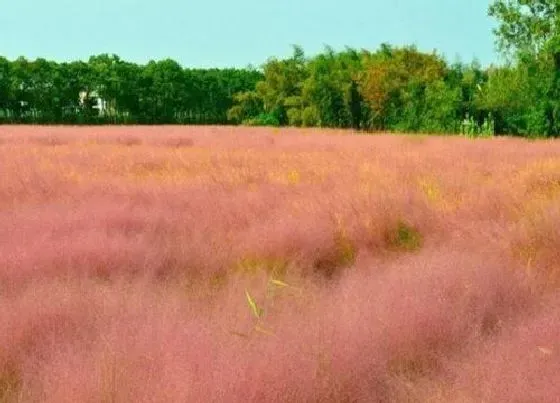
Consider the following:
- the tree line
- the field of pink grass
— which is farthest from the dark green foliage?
the field of pink grass

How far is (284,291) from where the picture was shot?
4547 mm

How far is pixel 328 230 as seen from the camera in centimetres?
583

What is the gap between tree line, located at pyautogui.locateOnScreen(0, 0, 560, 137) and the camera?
25891 millimetres

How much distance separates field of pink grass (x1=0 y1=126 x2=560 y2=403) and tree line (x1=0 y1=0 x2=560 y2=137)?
18.8m

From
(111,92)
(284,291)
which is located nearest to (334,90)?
(111,92)

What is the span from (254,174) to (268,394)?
691 cm

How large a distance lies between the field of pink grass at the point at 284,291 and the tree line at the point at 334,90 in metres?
18.8

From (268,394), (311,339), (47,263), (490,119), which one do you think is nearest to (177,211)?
(47,263)

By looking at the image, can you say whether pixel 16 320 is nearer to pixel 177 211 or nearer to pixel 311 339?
pixel 311 339

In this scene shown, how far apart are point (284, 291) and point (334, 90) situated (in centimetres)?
3437

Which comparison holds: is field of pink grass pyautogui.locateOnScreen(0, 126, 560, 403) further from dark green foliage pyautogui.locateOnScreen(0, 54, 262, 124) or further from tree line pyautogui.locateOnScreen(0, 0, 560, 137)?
dark green foliage pyautogui.locateOnScreen(0, 54, 262, 124)

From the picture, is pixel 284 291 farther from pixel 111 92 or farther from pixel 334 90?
pixel 111 92

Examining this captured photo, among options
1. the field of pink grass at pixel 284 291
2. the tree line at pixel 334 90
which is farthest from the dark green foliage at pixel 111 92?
the field of pink grass at pixel 284 291

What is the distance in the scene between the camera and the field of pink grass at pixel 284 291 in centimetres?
294
